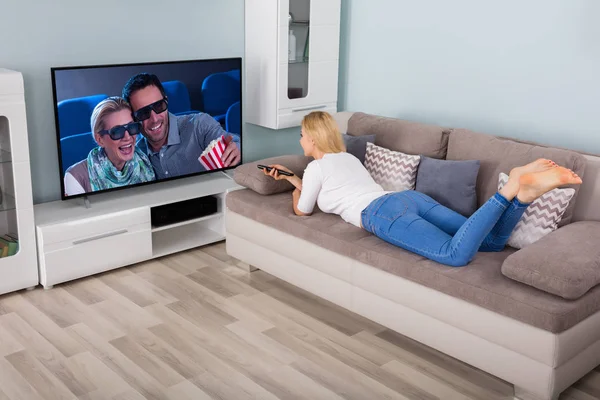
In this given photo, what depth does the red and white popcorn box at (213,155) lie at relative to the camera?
440 cm

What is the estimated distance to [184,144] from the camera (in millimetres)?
4262

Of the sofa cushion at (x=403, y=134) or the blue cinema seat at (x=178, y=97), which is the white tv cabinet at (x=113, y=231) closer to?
the blue cinema seat at (x=178, y=97)

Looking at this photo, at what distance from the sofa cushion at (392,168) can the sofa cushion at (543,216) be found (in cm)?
71

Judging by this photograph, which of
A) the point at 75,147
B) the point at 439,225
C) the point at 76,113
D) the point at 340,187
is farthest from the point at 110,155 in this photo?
the point at 439,225

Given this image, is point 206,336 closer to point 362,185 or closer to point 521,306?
point 362,185

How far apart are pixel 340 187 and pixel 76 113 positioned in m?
1.50

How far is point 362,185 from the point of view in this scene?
3.42 meters

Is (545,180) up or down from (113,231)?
up

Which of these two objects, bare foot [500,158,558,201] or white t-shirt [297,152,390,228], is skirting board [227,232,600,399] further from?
bare foot [500,158,558,201]

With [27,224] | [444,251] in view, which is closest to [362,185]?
[444,251]

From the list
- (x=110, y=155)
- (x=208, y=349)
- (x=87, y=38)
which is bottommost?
(x=208, y=349)

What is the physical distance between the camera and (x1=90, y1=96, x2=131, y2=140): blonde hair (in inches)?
150

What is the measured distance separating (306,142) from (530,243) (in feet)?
3.89

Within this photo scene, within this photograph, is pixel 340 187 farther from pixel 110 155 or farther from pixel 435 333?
pixel 110 155
